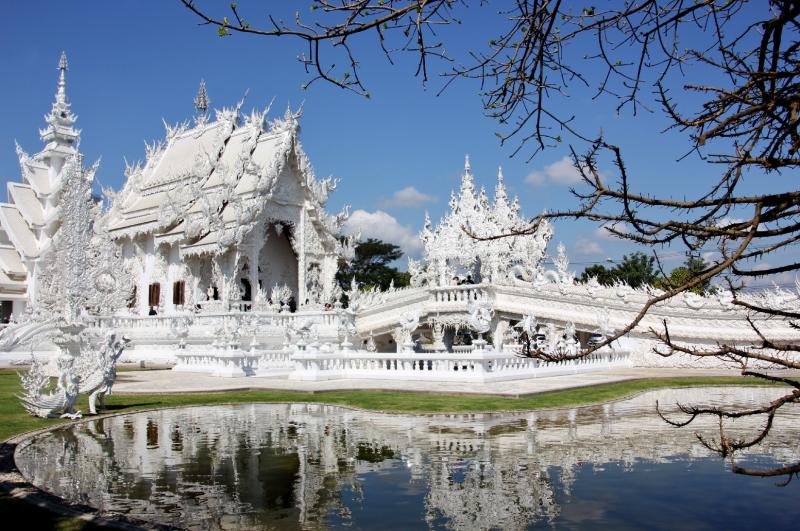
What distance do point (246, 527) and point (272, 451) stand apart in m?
2.95

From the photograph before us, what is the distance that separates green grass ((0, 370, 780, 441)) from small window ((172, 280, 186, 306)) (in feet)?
47.6

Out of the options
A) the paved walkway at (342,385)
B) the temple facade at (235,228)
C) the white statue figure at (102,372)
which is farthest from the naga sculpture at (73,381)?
the temple facade at (235,228)

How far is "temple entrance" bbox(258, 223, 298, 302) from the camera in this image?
101ft

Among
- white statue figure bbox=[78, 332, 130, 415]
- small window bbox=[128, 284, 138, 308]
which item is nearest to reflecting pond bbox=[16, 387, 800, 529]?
white statue figure bbox=[78, 332, 130, 415]

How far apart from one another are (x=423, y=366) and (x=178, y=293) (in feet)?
53.8

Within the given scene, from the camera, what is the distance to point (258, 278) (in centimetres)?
2975

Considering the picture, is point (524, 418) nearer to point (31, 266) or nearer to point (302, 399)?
point (302, 399)

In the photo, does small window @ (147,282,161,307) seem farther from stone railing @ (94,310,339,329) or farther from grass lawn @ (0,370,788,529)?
grass lawn @ (0,370,788,529)

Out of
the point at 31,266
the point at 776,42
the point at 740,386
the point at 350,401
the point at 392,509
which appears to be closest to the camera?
the point at 776,42

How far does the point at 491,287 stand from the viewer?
26.2 meters

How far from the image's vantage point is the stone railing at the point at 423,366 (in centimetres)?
1559

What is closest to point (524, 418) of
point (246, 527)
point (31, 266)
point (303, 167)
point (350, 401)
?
point (350, 401)

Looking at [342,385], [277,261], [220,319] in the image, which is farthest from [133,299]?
[342,385]

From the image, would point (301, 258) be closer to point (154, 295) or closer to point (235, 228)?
point (235, 228)
